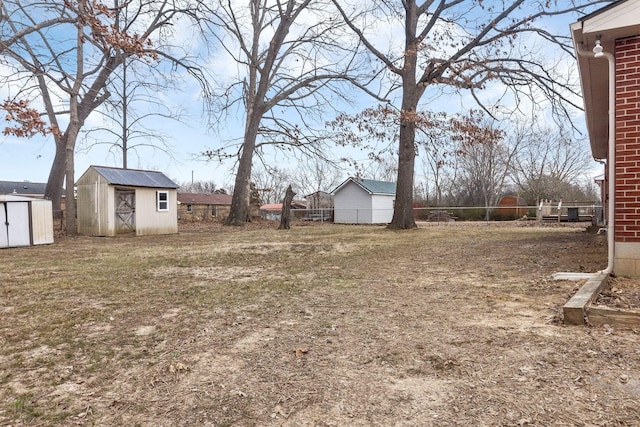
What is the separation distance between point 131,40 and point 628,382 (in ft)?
32.9

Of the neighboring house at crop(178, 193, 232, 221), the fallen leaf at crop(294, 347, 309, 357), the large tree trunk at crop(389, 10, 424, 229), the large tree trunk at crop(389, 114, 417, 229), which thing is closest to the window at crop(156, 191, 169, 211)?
the large tree trunk at crop(389, 114, 417, 229)

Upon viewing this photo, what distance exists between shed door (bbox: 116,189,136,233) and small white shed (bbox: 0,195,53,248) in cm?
311

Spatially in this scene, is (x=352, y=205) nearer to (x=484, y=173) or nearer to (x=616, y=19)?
(x=484, y=173)

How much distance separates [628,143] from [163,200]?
53.9 feet

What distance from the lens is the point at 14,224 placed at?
11.8m

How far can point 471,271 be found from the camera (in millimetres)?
6172

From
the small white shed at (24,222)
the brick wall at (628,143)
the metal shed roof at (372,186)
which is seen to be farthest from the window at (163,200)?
the brick wall at (628,143)

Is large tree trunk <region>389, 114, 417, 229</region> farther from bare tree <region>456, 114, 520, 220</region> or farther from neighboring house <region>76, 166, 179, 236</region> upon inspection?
bare tree <region>456, 114, 520, 220</region>

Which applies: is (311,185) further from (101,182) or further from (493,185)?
(101,182)

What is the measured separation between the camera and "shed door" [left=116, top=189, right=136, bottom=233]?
1579 centimetres

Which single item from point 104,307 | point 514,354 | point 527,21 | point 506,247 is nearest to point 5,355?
point 104,307

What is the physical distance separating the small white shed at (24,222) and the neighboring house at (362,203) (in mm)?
20135

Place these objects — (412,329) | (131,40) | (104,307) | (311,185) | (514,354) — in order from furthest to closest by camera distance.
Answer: (311,185) → (131,40) → (104,307) → (412,329) → (514,354)

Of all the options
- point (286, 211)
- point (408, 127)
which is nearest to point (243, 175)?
point (286, 211)
